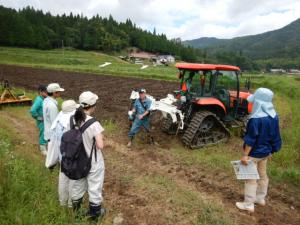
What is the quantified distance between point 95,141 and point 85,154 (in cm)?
19

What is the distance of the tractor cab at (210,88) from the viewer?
682cm

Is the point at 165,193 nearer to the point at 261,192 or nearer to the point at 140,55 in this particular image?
the point at 261,192

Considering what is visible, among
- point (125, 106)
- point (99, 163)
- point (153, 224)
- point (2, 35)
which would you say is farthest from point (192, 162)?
point (2, 35)

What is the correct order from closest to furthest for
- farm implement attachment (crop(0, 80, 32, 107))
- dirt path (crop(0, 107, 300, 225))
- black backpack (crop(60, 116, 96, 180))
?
black backpack (crop(60, 116, 96, 180))
dirt path (crop(0, 107, 300, 225))
farm implement attachment (crop(0, 80, 32, 107))

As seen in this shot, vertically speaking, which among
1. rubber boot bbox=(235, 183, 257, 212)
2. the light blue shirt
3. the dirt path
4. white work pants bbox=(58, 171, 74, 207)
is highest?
the light blue shirt

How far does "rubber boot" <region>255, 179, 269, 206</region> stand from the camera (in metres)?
4.23

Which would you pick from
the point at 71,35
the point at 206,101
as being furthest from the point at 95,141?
the point at 71,35

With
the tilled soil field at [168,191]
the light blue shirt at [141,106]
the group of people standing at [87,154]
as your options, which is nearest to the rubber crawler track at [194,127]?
the tilled soil field at [168,191]

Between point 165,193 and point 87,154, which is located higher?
point 87,154

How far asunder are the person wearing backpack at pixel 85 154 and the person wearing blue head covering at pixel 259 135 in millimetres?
2148

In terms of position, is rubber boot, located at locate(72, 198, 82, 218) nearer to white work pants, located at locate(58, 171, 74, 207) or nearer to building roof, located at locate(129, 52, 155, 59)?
white work pants, located at locate(58, 171, 74, 207)

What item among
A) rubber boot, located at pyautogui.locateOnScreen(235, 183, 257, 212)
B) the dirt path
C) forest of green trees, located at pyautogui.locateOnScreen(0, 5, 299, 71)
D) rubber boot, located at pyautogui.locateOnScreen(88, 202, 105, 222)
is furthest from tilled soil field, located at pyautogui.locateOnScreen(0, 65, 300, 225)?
forest of green trees, located at pyautogui.locateOnScreen(0, 5, 299, 71)

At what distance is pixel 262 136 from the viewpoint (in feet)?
12.7

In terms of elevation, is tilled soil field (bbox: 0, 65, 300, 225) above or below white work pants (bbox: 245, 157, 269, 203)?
below
